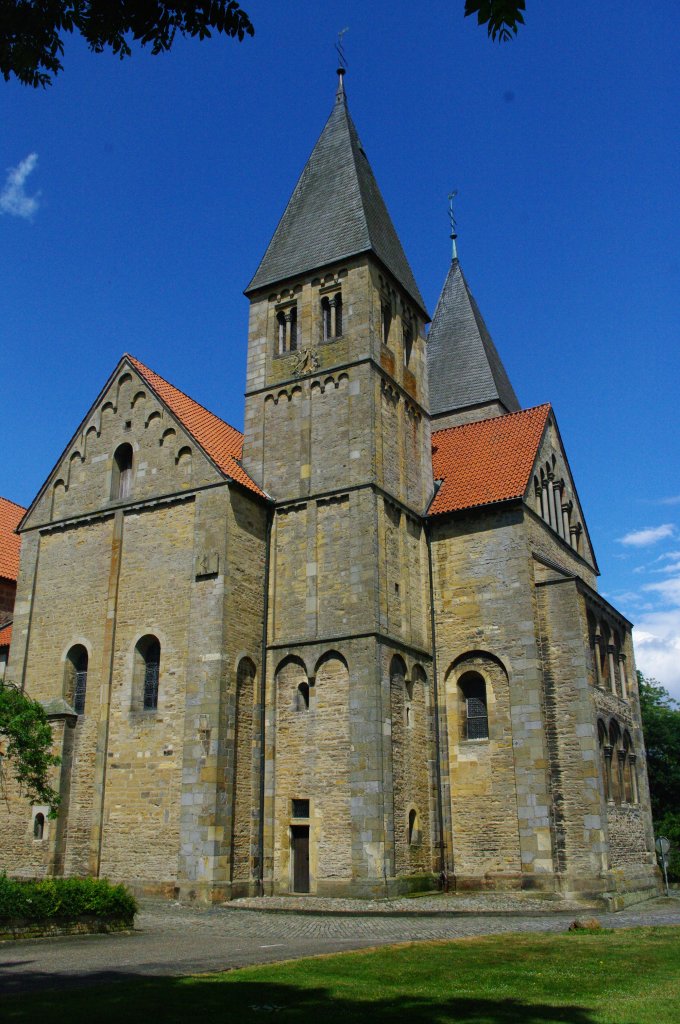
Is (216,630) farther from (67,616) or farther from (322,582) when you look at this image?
(67,616)

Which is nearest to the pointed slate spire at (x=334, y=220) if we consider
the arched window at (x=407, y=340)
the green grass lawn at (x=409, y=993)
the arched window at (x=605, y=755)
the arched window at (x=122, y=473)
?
the arched window at (x=407, y=340)

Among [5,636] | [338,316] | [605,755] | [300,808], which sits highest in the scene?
[338,316]

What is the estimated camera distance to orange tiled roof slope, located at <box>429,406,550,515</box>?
2661 centimetres

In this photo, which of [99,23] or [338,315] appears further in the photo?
[338,315]

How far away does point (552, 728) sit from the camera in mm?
23438

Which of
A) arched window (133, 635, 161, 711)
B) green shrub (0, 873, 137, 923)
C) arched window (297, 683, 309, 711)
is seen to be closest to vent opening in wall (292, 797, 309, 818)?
arched window (297, 683, 309, 711)

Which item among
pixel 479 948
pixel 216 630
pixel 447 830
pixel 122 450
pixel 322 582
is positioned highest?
pixel 122 450

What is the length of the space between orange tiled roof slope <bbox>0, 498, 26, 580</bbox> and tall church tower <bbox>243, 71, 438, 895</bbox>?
11000 millimetres

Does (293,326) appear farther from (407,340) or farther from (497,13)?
(497,13)

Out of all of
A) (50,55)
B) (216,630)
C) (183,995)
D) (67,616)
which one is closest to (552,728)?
(216,630)

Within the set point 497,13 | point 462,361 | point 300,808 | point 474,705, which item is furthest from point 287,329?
point 497,13

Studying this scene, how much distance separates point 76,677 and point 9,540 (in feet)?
35.7

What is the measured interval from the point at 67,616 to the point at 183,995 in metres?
17.5

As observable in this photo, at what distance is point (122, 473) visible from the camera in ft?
87.2
